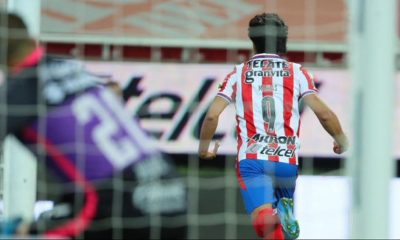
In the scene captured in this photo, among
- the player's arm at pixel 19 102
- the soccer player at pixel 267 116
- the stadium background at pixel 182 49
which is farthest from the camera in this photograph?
the stadium background at pixel 182 49

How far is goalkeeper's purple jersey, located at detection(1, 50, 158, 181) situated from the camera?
3227 millimetres

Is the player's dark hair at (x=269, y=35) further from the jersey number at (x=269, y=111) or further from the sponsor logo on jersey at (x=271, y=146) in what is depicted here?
the sponsor logo on jersey at (x=271, y=146)

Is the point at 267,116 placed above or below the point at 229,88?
below

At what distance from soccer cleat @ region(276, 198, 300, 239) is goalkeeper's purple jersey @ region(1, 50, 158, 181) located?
1626 mm

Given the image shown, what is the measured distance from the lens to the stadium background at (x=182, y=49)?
9062mm

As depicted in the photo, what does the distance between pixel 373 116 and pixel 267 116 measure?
1806mm

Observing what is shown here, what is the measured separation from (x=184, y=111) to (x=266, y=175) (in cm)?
478

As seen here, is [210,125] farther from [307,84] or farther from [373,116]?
[373,116]

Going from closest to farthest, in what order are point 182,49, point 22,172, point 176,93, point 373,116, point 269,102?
point 373,116
point 22,172
point 269,102
point 176,93
point 182,49

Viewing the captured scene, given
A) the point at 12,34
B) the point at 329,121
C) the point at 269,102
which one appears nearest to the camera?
the point at 12,34

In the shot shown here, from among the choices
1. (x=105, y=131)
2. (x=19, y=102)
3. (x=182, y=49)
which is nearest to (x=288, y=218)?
(x=105, y=131)

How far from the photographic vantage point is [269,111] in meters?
4.93

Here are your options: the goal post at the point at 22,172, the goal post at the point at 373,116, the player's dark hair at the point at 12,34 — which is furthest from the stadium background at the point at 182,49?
the goal post at the point at 373,116

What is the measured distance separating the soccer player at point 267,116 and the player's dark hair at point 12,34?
1.35 metres
